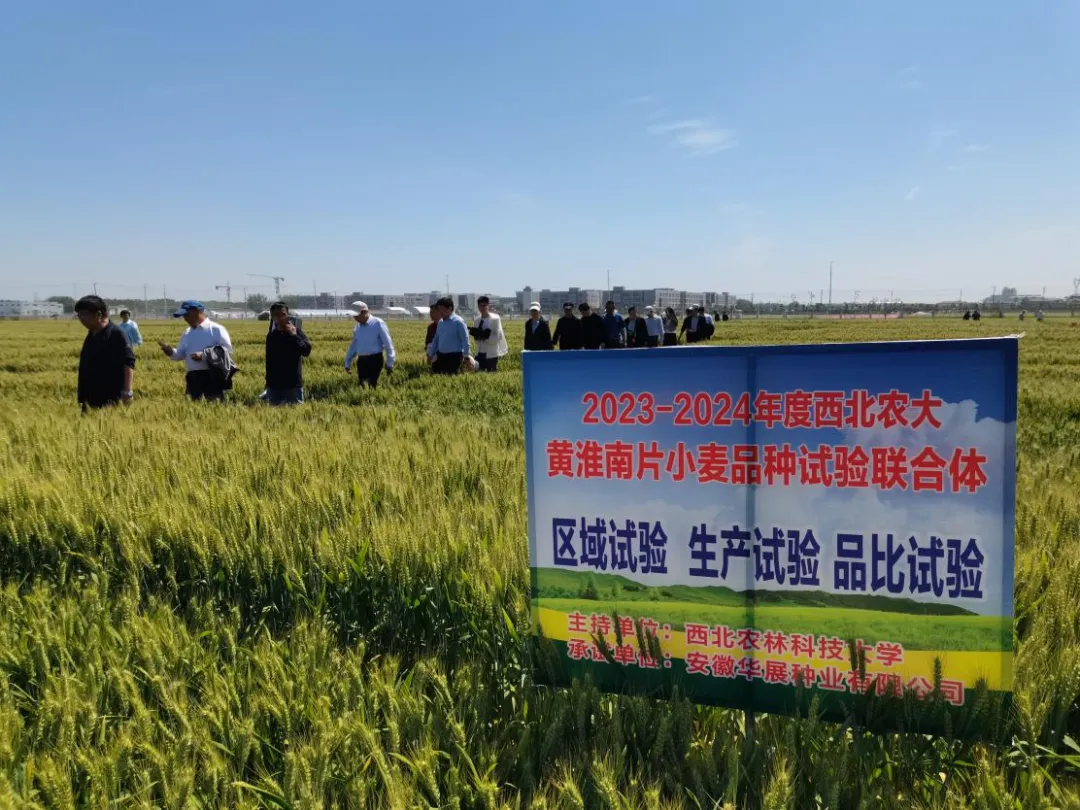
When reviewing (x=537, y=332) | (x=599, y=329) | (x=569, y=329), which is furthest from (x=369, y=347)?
(x=599, y=329)

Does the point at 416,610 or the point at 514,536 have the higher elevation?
the point at 514,536

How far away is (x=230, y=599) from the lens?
3236 mm

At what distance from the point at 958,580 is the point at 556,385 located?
1.29 metres

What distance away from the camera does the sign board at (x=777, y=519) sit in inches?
75.8

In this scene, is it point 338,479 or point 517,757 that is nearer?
point 517,757

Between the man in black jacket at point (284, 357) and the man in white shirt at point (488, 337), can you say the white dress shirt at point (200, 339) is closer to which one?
the man in black jacket at point (284, 357)

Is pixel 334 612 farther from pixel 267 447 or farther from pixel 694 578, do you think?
pixel 267 447

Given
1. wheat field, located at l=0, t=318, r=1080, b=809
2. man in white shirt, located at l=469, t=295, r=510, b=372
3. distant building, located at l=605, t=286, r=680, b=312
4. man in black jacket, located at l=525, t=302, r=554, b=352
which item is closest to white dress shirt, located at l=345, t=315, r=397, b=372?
man in white shirt, located at l=469, t=295, r=510, b=372

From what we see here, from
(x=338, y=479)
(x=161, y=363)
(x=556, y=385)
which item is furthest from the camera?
(x=161, y=363)

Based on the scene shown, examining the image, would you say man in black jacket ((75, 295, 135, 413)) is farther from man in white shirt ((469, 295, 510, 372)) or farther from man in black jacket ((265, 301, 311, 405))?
man in white shirt ((469, 295, 510, 372))

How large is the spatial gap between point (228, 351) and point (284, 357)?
66cm

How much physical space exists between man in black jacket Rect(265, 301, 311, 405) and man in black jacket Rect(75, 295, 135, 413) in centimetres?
178

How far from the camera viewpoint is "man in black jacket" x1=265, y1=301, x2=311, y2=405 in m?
8.79

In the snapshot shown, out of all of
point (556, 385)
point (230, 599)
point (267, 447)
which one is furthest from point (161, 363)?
point (556, 385)
